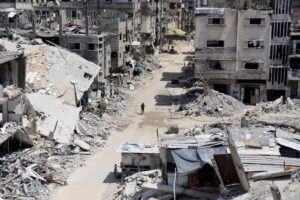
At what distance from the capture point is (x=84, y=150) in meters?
40.9

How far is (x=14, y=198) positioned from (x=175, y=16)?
3671 inches

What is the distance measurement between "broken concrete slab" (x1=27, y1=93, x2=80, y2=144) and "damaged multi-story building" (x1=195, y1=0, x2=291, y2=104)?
1782 centimetres

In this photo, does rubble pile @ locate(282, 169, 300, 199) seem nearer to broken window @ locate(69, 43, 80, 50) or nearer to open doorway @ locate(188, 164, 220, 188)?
open doorway @ locate(188, 164, 220, 188)

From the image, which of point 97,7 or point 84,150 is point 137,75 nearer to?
point 97,7

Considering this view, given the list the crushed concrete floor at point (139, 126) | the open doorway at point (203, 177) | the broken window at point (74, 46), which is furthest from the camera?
the broken window at point (74, 46)

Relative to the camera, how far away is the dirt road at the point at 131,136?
33938 mm

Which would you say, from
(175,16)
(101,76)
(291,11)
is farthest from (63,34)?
(175,16)

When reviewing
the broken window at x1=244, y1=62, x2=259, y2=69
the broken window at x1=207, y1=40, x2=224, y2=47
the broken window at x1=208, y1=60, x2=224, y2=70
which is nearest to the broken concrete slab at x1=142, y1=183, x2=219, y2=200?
the broken window at x1=208, y1=60, x2=224, y2=70

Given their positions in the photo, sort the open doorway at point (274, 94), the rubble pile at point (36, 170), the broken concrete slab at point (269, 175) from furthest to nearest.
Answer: the open doorway at point (274, 94) → the rubble pile at point (36, 170) → the broken concrete slab at point (269, 175)

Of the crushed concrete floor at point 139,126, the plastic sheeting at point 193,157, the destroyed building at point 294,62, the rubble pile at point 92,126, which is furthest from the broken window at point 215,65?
the plastic sheeting at point 193,157

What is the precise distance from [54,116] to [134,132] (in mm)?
8043

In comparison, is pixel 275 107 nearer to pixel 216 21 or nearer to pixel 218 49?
pixel 218 49

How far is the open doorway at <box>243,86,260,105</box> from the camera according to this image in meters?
59.1

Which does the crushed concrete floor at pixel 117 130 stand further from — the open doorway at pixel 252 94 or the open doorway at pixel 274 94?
the open doorway at pixel 274 94
